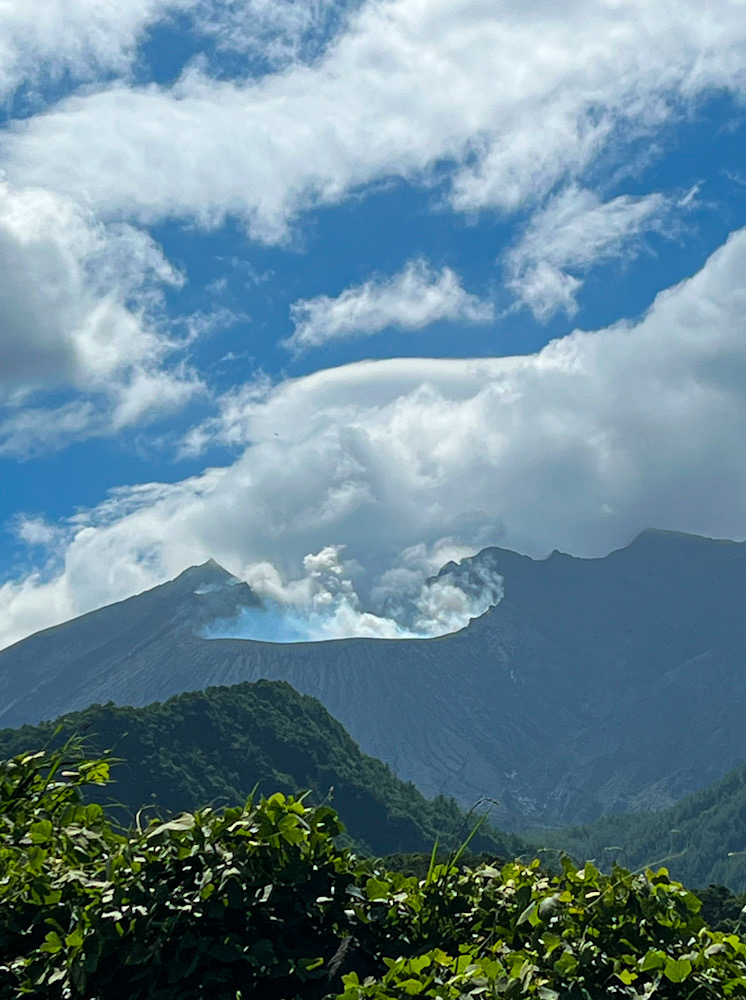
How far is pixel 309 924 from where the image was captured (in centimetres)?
445

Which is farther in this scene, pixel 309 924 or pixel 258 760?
pixel 258 760

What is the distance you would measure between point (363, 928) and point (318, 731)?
5187 inches

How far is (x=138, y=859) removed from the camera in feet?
15.0

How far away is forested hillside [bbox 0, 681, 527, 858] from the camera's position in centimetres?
10350

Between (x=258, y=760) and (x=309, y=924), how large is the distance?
4844 inches

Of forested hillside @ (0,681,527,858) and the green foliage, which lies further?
forested hillside @ (0,681,527,858)

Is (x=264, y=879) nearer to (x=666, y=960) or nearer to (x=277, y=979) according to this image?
(x=277, y=979)

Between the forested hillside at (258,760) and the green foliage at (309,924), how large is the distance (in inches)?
3476

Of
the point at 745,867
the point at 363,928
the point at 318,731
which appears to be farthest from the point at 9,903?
the point at 745,867

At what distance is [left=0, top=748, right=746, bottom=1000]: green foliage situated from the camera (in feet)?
12.8

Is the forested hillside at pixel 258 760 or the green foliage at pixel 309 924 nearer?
the green foliage at pixel 309 924

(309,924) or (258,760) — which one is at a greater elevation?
(309,924)

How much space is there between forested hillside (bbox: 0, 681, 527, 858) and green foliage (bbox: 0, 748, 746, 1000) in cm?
8829

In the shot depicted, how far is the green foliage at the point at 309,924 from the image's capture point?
3893 millimetres
